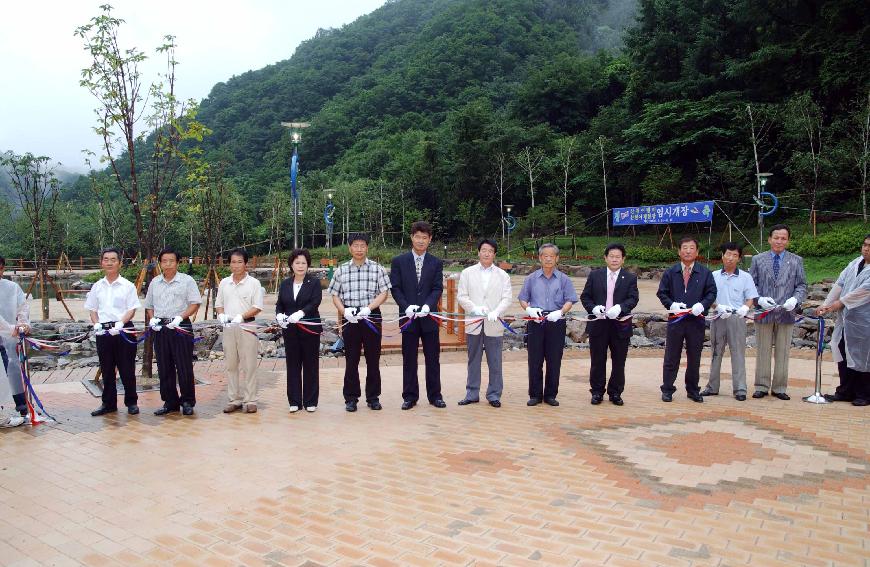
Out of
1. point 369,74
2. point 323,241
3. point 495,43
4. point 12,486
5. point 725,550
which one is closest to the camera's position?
point 725,550

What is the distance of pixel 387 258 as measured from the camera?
41.0 metres

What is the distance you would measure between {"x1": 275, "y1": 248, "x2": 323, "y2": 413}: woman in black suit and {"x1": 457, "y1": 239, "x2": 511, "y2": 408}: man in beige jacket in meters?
1.53

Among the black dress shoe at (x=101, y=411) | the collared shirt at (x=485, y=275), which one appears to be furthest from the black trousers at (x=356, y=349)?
the black dress shoe at (x=101, y=411)

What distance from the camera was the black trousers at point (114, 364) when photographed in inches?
231

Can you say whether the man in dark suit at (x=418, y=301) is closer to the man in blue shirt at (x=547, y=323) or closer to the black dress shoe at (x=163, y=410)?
the man in blue shirt at (x=547, y=323)

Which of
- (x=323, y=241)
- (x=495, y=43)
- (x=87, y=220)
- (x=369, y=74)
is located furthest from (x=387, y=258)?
(x=369, y=74)

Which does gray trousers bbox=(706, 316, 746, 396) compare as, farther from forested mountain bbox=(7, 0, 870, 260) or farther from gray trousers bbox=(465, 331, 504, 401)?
forested mountain bbox=(7, 0, 870, 260)

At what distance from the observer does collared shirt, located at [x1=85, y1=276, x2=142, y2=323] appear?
5980mm

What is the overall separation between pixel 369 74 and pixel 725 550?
322ft

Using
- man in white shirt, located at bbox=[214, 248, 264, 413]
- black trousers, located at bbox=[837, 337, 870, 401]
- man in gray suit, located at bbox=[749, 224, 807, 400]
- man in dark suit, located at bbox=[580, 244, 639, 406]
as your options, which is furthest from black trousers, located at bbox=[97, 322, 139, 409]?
black trousers, located at bbox=[837, 337, 870, 401]

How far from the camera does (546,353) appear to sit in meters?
6.27

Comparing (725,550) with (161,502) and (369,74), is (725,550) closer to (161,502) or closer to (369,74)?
(161,502)

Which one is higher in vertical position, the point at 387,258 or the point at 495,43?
the point at 495,43

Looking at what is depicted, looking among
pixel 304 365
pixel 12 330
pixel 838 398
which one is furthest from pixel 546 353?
pixel 12 330
